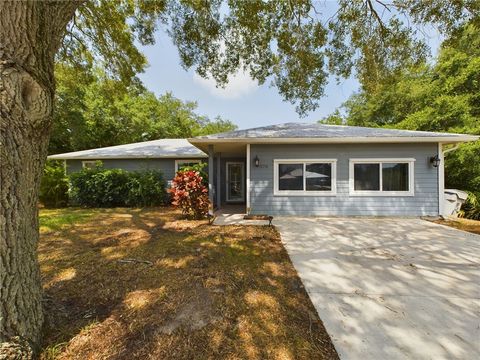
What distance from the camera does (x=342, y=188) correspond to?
711 centimetres

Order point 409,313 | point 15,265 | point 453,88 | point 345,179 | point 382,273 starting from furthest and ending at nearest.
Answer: point 453,88 < point 345,179 < point 382,273 < point 409,313 < point 15,265

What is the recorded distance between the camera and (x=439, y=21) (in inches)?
211

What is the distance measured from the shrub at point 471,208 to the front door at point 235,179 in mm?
8593

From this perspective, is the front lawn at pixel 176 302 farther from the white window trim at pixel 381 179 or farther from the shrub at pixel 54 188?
the shrub at pixel 54 188

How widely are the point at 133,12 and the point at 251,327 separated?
8.63 m

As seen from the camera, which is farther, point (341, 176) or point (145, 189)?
point (145, 189)

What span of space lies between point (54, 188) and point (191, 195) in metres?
7.28

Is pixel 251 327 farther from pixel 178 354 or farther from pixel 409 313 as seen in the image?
pixel 409 313

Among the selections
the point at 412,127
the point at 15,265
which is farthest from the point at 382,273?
the point at 412,127

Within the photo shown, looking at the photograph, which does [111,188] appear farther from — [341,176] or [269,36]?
[341,176]

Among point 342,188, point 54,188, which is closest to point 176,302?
point 342,188

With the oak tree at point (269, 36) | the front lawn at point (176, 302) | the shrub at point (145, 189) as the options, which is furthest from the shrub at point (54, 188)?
the front lawn at point (176, 302)

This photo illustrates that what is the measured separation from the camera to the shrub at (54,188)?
30.5ft

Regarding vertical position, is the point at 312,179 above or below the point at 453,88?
below
